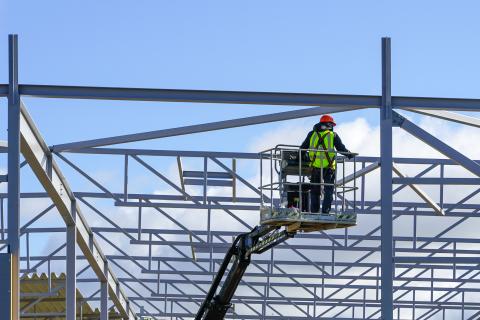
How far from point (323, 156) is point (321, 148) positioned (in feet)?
0.41

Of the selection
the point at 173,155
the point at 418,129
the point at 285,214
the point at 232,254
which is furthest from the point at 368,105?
the point at 173,155

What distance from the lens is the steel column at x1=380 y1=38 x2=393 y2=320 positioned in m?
18.7

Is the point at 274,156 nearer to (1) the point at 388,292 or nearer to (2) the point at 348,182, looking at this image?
(1) the point at 388,292

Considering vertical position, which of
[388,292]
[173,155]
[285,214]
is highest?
[173,155]

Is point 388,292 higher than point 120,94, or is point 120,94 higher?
point 120,94

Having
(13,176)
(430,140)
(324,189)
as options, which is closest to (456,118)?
(430,140)

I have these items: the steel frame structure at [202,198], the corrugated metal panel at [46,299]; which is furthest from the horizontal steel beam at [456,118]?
the corrugated metal panel at [46,299]

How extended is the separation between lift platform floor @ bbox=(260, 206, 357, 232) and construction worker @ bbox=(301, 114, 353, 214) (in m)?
0.21

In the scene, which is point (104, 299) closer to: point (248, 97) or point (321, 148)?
point (321, 148)

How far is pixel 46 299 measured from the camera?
126 feet

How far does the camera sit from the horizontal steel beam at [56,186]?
2053 centimetres

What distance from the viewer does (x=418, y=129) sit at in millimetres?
19125

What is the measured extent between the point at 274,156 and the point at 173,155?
21.4 feet

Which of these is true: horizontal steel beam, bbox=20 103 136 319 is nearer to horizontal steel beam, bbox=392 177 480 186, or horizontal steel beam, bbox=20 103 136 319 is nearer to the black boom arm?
the black boom arm
